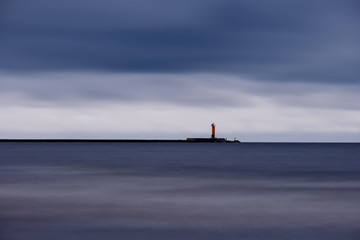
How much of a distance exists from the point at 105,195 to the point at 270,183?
9.76 metres

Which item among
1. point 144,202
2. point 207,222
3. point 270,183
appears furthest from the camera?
point 270,183

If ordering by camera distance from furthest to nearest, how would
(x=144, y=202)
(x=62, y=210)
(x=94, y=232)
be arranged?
(x=144, y=202) < (x=62, y=210) < (x=94, y=232)

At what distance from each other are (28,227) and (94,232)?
6.13 ft

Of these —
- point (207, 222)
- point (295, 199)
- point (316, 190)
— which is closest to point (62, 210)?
point (207, 222)

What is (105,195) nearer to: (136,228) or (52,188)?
(52,188)

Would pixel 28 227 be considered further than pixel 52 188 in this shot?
No

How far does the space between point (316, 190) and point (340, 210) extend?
20.0 feet

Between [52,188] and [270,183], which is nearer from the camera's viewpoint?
[52,188]

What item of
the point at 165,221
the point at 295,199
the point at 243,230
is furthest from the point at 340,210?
the point at 165,221

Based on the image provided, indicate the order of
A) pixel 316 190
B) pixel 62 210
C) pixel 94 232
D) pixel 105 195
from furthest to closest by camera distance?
1. pixel 316 190
2. pixel 105 195
3. pixel 62 210
4. pixel 94 232

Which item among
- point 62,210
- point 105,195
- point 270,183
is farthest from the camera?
point 270,183

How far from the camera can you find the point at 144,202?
1683 centimetres

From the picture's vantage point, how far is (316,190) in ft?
69.4

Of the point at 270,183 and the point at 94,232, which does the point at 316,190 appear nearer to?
the point at 270,183
